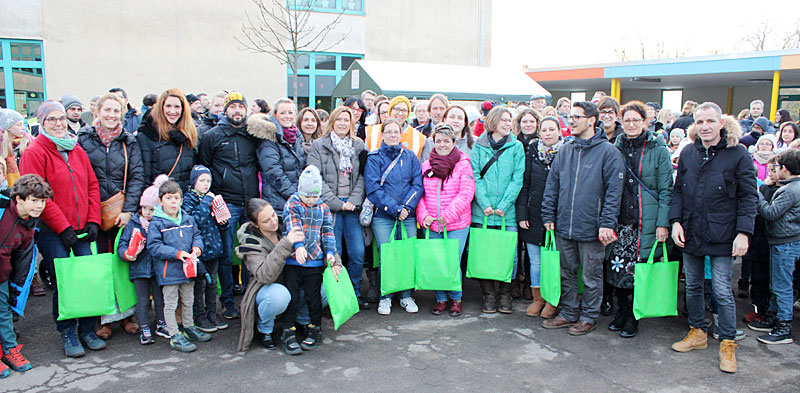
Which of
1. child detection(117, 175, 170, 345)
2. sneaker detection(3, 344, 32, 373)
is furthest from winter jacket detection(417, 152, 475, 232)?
sneaker detection(3, 344, 32, 373)

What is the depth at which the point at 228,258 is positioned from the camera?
505 centimetres

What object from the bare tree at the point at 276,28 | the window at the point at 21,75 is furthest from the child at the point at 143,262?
the window at the point at 21,75

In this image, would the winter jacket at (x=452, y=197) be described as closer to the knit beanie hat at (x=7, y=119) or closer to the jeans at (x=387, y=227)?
the jeans at (x=387, y=227)

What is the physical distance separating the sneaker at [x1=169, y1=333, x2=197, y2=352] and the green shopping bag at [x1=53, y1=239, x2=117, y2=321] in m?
0.54

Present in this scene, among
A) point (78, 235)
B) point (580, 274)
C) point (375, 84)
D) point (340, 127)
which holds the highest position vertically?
point (375, 84)

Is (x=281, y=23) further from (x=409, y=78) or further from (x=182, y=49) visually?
(x=409, y=78)

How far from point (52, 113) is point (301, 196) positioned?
1999 millimetres

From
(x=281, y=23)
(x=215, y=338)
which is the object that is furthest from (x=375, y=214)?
(x=281, y=23)

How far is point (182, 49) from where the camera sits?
16.8 m

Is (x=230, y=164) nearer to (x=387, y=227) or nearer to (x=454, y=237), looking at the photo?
(x=387, y=227)

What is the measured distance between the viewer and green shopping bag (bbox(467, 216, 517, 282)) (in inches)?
205

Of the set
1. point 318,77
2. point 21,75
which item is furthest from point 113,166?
point 318,77

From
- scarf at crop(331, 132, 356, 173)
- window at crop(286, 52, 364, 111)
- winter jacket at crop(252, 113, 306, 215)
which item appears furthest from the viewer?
window at crop(286, 52, 364, 111)

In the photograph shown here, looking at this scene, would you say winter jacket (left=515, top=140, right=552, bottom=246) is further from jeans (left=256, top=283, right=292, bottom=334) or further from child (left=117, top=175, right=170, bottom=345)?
child (left=117, top=175, right=170, bottom=345)
